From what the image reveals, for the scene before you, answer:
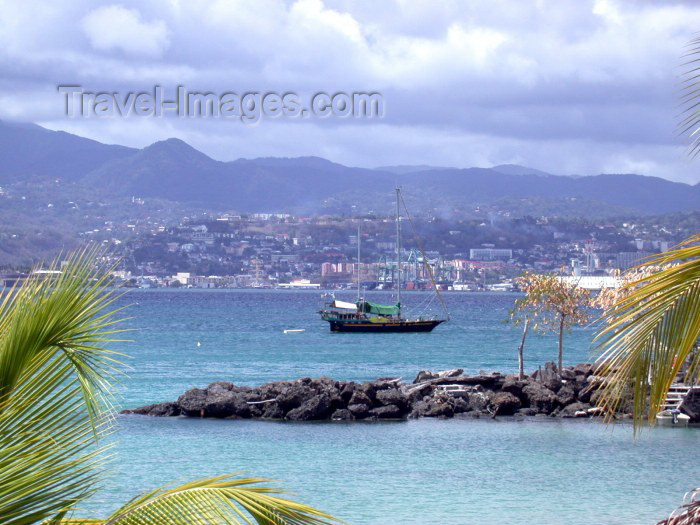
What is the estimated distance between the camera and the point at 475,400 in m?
27.4

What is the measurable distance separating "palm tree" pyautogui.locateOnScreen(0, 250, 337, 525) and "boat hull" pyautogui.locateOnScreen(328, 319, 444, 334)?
7297cm

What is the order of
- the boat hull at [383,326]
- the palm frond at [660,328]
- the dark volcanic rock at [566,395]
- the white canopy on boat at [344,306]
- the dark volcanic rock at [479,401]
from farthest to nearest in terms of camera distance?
1. the white canopy on boat at [344,306]
2. the boat hull at [383,326]
3. the dark volcanic rock at [479,401]
4. the dark volcanic rock at [566,395]
5. the palm frond at [660,328]

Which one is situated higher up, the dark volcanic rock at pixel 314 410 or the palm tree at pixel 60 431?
the palm tree at pixel 60 431

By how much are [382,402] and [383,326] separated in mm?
51150

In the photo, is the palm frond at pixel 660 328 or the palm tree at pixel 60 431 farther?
the palm frond at pixel 660 328

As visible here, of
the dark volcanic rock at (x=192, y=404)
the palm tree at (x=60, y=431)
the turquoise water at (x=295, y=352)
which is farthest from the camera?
the turquoise water at (x=295, y=352)

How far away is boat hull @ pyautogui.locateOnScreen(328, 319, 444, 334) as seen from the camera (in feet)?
255

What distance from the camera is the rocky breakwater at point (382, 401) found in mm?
26453

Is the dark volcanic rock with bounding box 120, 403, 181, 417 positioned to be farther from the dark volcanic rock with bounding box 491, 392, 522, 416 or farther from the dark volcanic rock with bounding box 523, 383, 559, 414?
the dark volcanic rock with bounding box 523, 383, 559, 414

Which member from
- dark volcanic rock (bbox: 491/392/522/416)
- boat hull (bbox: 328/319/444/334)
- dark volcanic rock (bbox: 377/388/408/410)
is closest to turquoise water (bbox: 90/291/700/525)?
dark volcanic rock (bbox: 491/392/522/416)

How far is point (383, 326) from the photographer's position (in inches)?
3071

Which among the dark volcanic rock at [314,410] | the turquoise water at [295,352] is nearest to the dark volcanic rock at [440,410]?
the dark volcanic rock at [314,410]

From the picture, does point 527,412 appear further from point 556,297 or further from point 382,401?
point 556,297

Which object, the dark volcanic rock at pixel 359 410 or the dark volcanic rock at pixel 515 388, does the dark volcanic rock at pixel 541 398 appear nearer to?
the dark volcanic rock at pixel 515 388
